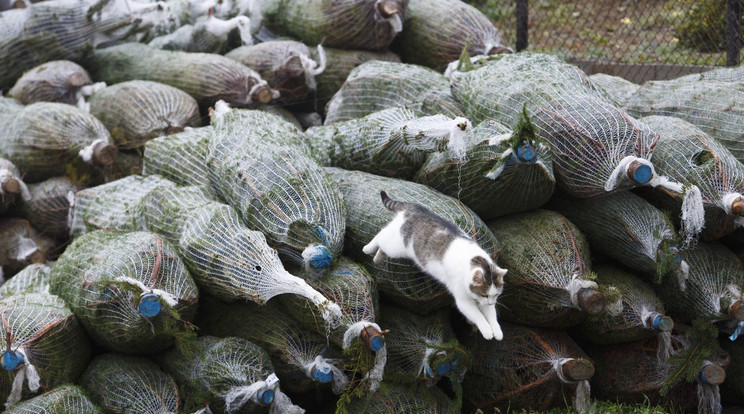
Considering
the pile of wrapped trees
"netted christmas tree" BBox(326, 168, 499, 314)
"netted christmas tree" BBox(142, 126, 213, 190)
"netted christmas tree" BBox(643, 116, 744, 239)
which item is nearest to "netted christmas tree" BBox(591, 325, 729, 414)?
the pile of wrapped trees

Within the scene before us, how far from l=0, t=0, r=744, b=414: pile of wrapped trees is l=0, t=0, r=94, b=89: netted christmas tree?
3.70ft

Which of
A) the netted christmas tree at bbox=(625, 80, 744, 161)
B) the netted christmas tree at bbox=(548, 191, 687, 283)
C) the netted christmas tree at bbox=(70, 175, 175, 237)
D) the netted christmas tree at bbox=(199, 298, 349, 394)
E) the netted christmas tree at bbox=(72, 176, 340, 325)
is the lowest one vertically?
the netted christmas tree at bbox=(70, 175, 175, 237)

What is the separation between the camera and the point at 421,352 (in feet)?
12.3

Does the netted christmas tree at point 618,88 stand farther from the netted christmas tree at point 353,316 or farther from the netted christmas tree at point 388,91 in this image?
the netted christmas tree at point 353,316

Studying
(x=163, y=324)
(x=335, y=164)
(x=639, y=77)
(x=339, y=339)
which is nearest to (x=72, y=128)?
(x=335, y=164)

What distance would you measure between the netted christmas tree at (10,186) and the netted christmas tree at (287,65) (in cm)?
192

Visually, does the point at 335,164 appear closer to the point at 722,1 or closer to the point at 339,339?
the point at 339,339

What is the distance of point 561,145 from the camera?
4.06 m

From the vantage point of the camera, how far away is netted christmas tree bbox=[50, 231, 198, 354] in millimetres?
3436

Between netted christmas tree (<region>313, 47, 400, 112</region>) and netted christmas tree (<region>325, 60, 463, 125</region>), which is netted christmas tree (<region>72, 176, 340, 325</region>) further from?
netted christmas tree (<region>313, 47, 400, 112</region>)

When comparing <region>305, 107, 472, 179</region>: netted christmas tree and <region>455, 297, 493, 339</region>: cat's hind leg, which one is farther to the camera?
<region>305, 107, 472, 179</region>: netted christmas tree

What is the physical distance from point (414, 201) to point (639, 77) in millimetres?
3637

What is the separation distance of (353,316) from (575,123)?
1573 millimetres

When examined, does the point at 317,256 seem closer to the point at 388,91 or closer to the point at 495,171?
the point at 495,171
